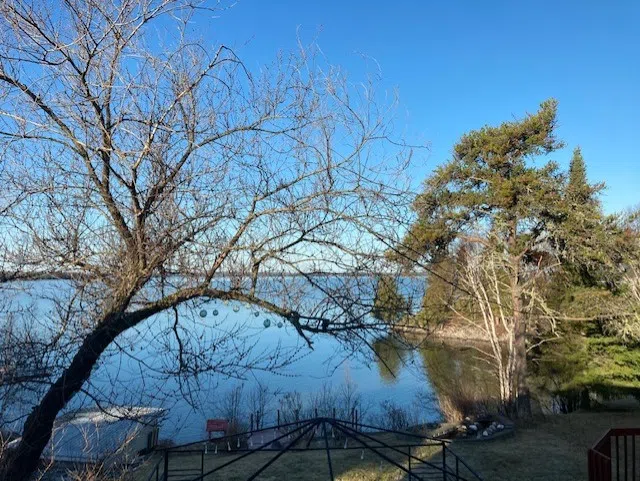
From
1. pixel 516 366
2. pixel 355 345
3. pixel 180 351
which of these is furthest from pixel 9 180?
pixel 516 366

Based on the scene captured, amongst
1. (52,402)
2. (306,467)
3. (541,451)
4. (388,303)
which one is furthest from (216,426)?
(388,303)

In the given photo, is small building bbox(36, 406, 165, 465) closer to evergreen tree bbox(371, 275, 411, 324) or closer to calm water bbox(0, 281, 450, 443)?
calm water bbox(0, 281, 450, 443)

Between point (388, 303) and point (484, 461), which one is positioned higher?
point (388, 303)

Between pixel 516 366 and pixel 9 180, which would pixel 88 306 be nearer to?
pixel 9 180

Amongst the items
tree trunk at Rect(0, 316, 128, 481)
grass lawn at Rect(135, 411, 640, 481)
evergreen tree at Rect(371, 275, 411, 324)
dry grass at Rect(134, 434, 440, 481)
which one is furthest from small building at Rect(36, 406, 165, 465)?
evergreen tree at Rect(371, 275, 411, 324)

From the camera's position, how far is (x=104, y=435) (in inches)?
375

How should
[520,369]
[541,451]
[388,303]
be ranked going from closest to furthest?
[388,303] < [541,451] < [520,369]

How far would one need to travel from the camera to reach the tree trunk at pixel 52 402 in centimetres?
381

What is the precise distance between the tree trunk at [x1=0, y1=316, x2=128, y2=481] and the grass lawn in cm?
511

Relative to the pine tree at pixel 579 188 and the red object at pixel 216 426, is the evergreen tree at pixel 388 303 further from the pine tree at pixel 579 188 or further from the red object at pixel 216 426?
the pine tree at pixel 579 188

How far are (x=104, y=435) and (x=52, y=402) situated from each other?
6.25 m

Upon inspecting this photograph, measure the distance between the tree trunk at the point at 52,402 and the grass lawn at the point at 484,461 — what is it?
5.11 m

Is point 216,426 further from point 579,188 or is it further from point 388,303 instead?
point 579,188

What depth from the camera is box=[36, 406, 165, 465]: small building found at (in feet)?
14.5
